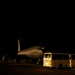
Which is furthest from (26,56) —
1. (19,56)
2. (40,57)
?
(40,57)

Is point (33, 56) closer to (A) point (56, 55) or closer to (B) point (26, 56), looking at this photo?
(B) point (26, 56)

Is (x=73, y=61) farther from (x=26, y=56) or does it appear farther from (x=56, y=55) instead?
(x=26, y=56)

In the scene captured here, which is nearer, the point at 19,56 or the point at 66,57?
the point at 66,57

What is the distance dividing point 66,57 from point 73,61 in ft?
4.97

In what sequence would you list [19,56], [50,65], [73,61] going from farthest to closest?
[19,56] < [73,61] < [50,65]

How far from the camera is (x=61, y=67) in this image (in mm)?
33469

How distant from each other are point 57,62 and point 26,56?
75.2ft

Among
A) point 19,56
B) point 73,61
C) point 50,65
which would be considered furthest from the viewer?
point 19,56

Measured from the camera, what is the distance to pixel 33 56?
53.0 metres

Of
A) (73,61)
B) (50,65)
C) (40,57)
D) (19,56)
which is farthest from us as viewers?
(19,56)

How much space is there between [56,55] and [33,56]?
20182mm

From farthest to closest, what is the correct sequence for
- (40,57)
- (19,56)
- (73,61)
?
(19,56)
(40,57)
(73,61)

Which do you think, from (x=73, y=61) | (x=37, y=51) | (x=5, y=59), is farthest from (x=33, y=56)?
(x=73, y=61)

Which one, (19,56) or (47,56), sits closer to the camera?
(47,56)
